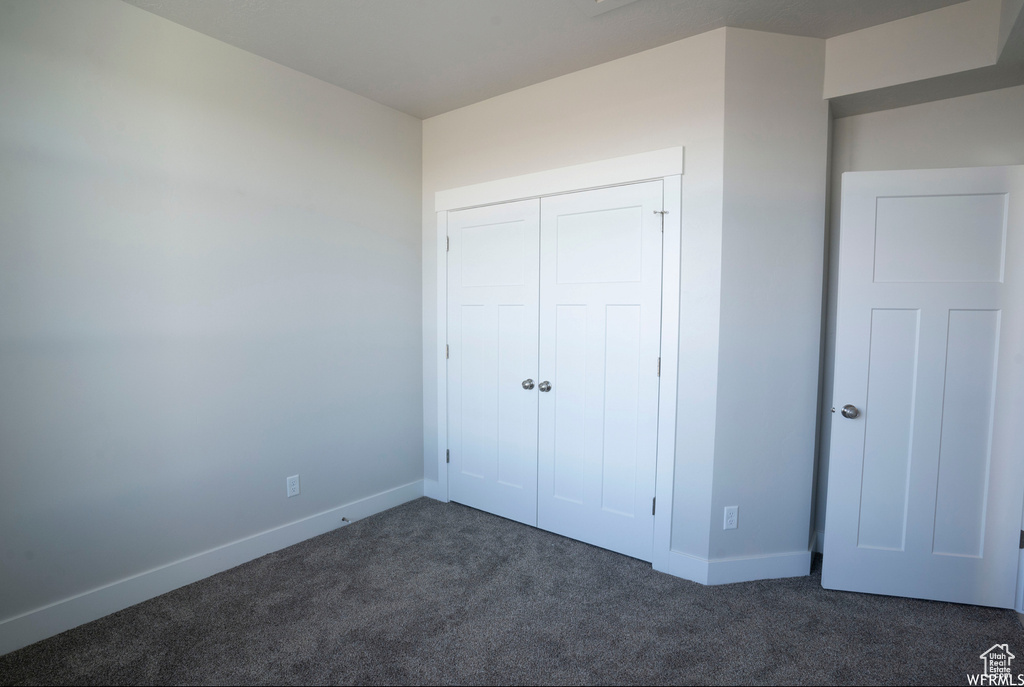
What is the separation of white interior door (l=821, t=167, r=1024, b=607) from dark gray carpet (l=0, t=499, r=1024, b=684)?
22 centimetres

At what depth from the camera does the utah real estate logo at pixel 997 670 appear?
6.16ft

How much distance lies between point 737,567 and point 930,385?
1248mm

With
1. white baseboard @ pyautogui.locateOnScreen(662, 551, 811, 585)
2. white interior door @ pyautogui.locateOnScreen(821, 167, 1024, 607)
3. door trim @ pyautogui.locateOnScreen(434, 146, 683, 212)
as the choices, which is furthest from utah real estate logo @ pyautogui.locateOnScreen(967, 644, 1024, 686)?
door trim @ pyautogui.locateOnScreen(434, 146, 683, 212)

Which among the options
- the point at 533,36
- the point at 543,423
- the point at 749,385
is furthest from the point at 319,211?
the point at 749,385

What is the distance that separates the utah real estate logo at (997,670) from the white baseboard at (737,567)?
721mm

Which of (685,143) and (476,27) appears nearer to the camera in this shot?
(476,27)

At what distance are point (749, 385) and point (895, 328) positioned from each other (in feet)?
2.26

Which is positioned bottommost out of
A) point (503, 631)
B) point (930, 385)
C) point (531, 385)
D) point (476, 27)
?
point (503, 631)

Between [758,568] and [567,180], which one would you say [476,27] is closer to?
[567,180]

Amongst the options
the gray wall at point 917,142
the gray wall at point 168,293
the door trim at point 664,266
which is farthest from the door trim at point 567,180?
the gray wall at point 917,142

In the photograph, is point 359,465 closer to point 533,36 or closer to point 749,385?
point 749,385

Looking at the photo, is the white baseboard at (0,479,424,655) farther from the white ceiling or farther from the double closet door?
the white ceiling

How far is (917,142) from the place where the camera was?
2635mm

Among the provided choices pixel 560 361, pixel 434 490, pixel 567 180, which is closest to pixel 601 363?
pixel 560 361
